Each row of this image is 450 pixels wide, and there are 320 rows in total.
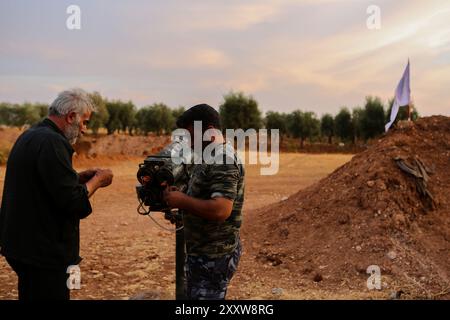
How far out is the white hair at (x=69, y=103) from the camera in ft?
8.93

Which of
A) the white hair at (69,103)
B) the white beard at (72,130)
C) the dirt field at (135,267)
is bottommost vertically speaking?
the dirt field at (135,267)

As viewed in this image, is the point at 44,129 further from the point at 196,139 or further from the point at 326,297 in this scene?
the point at 326,297

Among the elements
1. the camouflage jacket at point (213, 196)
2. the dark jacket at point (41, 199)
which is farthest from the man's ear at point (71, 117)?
the camouflage jacket at point (213, 196)

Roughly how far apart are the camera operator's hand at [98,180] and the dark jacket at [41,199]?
A: 0.10m

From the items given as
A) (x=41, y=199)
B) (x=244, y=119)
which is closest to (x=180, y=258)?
(x=41, y=199)

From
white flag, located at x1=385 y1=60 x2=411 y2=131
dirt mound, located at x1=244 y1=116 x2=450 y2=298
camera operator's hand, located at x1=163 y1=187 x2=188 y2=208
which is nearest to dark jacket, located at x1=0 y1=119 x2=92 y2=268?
camera operator's hand, located at x1=163 y1=187 x2=188 y2=208

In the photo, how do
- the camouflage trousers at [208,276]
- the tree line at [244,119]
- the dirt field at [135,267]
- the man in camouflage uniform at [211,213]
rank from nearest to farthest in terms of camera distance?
the man in camouflage uniform at [211,213]
the camouflage trousers at [208,276]
the dirt field at [135,267]
the tree line at [244,119]

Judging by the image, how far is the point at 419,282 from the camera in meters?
5.38

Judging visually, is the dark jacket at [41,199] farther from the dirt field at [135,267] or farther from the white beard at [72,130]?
the dirt field at [135,267]

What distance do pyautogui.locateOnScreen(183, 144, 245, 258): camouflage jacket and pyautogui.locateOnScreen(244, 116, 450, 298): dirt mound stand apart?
3.23 meters

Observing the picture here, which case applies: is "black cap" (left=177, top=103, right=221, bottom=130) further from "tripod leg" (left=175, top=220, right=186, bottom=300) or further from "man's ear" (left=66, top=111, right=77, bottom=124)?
"tripod leg" (left=175, top=220, right=186, bottom=300)

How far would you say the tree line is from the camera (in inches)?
1478
